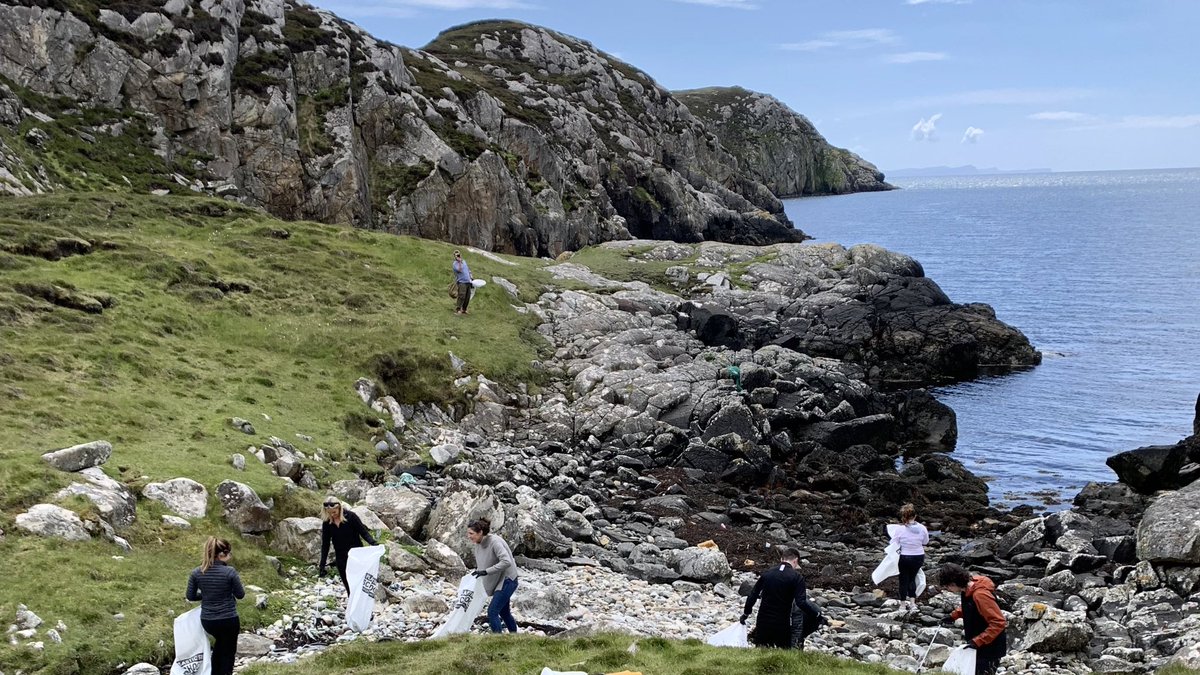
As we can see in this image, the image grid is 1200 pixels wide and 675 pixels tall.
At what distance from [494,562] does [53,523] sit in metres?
9.61

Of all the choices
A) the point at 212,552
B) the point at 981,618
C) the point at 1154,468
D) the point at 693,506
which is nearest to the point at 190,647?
the point at 212,552

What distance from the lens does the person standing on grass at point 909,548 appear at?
69.3ft

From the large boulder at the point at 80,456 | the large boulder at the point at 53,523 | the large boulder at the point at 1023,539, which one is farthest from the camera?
the large boulder at the point at 1023,539

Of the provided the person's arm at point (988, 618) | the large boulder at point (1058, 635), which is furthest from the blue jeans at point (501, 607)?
the large boulder at point (1058, 635)

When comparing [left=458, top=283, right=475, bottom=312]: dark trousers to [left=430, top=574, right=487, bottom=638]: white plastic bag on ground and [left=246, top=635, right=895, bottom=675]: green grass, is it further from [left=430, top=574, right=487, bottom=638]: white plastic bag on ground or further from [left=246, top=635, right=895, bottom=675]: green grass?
[left=246, top=635, right=895, bottom=675]: green grass

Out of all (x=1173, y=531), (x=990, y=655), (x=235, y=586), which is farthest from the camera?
(x=1173, y=531)

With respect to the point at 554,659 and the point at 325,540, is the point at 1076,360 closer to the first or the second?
the point at 325,540

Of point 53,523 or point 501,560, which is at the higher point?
point 53,523

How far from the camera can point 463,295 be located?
45625mm

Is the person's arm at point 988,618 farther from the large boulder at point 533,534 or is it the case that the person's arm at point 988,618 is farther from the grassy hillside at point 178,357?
the grassy hillside at point 178,357

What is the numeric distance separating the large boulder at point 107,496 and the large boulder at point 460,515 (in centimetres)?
750

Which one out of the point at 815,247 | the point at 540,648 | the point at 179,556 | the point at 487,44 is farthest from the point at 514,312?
the point at 487,44

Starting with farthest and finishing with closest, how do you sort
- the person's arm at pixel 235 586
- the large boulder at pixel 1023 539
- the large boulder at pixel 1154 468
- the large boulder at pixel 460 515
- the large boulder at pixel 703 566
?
the large boulder at pixel 1154 468 → the large boulder at pixel 1023 539 → the large boulder at pixel 703 566 → the large boulder at pixel 460 515 → the person's arm at pixel 235 586

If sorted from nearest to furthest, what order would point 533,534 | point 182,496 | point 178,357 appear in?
point 182,496 < point 533,534 < point 178,357
